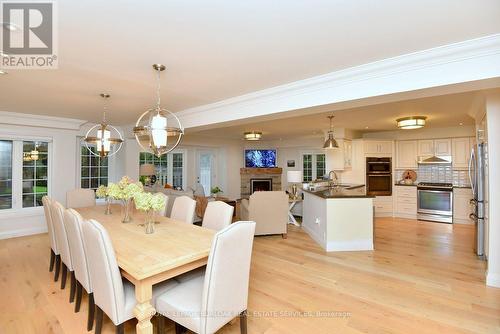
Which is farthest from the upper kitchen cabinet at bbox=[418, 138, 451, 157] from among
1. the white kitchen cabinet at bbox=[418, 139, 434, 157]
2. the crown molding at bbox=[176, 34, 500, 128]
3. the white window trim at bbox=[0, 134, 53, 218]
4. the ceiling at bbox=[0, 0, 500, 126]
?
the white window trim at bbox=[0, 134, 53, 218]

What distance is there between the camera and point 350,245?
3.92 metres

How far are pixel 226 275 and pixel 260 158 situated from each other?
738 cm

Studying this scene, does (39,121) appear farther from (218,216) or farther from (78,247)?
(218,216)

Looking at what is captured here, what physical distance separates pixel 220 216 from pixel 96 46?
1.89 meters

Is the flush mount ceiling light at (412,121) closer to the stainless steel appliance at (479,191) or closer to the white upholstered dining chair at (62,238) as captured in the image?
the stainless steel appliance at (479,191)

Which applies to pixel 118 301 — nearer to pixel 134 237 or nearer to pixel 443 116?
pixel 134 237

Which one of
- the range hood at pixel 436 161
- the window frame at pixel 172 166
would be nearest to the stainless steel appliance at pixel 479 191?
the range hood at pixel 436 161

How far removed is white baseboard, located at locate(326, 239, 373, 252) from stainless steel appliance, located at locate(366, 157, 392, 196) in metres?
2.83

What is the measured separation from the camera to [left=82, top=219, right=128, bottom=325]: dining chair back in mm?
1654

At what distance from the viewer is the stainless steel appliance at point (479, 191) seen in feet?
10.4

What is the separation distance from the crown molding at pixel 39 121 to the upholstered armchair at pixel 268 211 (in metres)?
3.97

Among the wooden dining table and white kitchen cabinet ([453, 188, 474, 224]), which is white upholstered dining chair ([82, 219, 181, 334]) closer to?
the wooden dining table

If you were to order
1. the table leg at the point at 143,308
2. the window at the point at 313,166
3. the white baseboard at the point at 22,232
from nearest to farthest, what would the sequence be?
the table leg at the point at 143,308 < the white baseboard at the point at 22,232 < the window at the point at 313,166

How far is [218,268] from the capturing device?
1.59m
